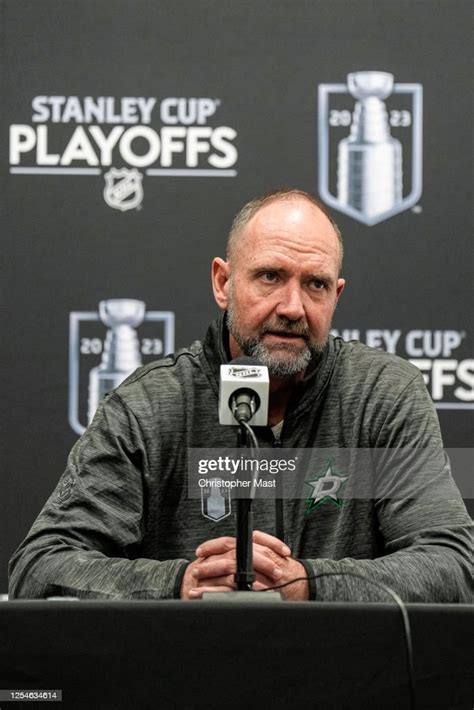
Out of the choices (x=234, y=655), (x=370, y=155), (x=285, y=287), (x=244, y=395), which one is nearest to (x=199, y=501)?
(x=285, y=287)

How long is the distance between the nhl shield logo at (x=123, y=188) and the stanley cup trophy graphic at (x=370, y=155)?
1.78ft

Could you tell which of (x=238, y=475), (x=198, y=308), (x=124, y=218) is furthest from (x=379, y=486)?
(x=124, y=218)

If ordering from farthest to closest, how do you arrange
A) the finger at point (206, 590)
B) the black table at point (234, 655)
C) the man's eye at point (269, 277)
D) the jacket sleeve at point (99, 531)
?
the man's eye at point (269, 277)
the jacket sleeve at point (99, 531)
the finger at point (206, 590)
the black table at point (234, 655)

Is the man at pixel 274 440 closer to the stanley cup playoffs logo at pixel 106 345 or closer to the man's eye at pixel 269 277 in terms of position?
the man's eye at pixel 269 277

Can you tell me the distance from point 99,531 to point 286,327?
1.87 feet

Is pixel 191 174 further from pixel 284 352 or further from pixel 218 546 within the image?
pixel 218 546

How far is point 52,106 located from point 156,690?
2042 mm

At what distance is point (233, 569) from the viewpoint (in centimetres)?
180

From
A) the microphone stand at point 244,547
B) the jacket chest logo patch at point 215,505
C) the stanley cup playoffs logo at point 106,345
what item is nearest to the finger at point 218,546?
the microphone stand at point 244,547

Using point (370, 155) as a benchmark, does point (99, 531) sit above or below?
below

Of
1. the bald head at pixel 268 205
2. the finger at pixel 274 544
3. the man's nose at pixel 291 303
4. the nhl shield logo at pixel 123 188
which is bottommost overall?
the finger at pixel 274 544

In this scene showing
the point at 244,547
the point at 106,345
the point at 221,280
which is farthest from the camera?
the point at 106,345

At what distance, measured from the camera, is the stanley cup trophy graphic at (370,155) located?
2.99 metres

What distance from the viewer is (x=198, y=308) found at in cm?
298
